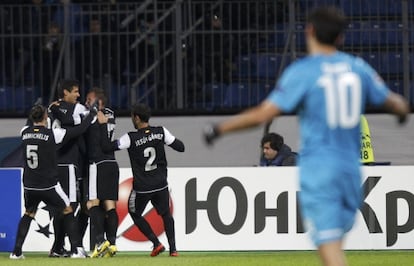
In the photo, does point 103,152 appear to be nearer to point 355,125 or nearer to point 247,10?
point 247,10

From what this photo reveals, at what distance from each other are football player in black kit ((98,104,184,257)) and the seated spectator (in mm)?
1489

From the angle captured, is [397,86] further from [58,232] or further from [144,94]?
[58,232]

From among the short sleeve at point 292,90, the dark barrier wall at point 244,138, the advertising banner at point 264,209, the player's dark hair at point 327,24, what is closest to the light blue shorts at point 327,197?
the short sleeve at point 292,90

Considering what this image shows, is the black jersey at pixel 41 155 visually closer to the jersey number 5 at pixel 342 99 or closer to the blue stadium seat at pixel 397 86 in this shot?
the blue stadium seat at pixel 397 86

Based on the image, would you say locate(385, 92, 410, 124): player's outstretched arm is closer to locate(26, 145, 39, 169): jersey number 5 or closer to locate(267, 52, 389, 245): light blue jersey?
locate(267, 52, 389, 245): light blue jersey

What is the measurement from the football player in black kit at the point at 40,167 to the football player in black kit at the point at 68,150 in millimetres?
148

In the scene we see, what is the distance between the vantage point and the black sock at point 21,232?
1466cm

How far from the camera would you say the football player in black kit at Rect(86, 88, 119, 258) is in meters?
15.1

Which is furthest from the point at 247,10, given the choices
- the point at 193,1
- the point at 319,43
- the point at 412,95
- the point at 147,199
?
the point at 319,43

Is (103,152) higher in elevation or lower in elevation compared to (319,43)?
lower

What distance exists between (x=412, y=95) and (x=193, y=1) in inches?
140

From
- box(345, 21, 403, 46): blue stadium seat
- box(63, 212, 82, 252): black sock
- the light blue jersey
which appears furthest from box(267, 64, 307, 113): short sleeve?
box(345, 21, 403, 46): blue stadium seat

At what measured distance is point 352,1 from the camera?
64.5ft

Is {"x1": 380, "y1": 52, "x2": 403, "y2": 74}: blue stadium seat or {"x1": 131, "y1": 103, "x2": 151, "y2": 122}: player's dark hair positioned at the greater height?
{"x1": 380, "y1": 52, "x2": 403, "y2": 74}: blue stadium seat
